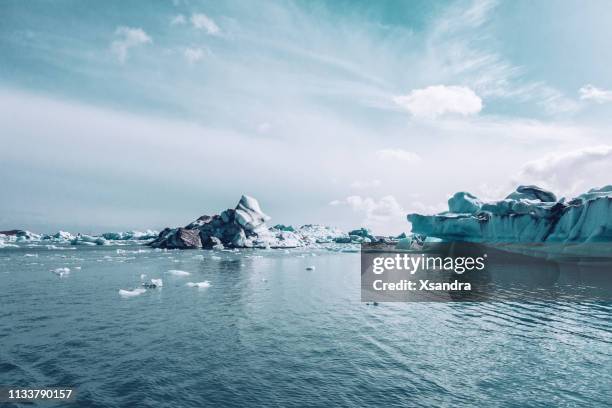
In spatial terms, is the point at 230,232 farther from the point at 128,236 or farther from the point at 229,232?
the point at 128,236

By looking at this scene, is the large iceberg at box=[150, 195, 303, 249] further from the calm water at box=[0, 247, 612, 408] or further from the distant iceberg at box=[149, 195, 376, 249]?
the calm water at box=[0, 247, 612, 408]

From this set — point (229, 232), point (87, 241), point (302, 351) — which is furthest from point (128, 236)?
point (302, 351)

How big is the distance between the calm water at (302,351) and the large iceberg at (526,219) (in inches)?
1022

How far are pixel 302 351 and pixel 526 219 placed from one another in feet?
187

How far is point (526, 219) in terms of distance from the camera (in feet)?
192

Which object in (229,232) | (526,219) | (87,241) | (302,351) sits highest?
(526,219)

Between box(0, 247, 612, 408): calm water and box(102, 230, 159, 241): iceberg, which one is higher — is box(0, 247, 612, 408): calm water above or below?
below

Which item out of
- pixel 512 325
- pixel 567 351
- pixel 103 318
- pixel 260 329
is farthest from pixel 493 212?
pixel 103 318

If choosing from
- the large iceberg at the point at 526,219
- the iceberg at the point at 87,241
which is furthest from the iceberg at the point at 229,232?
the large iceberg at the point at 526,219

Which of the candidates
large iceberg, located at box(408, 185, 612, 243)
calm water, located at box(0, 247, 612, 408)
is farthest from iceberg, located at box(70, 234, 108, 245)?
calm water, located at box(0, 247, 612, 408)

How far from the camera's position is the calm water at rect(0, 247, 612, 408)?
10.6m

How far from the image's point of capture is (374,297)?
89.7 ft

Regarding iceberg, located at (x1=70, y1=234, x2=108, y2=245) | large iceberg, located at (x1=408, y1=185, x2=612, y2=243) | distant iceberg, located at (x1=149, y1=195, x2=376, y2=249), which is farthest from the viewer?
iceberg, located at (x1=70, y1=234, x2=108, y2=245)

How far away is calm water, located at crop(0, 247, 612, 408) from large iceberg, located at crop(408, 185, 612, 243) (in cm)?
2595
